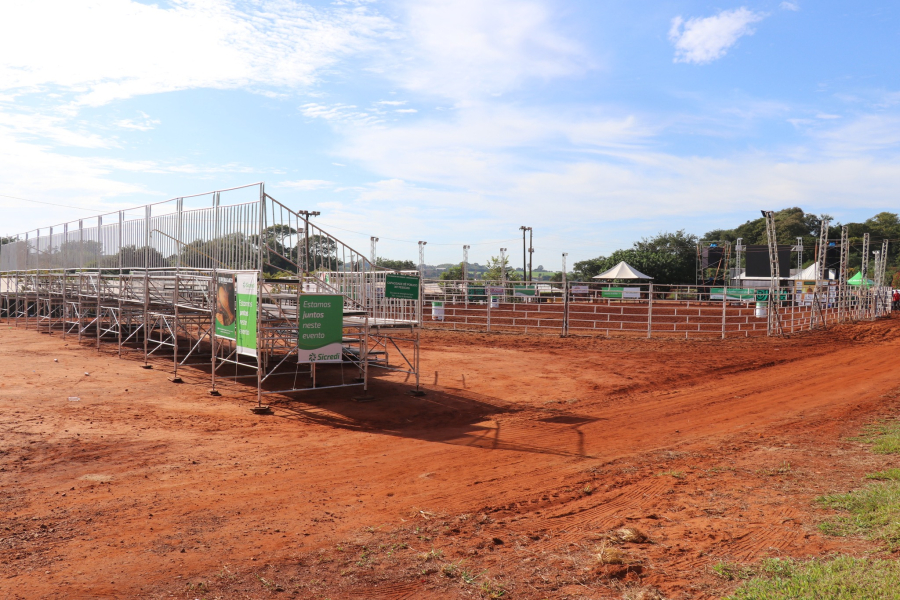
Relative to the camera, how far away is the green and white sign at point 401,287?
11.6 metres

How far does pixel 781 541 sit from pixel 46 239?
28952 mm

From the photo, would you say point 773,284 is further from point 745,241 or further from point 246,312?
point 745,241

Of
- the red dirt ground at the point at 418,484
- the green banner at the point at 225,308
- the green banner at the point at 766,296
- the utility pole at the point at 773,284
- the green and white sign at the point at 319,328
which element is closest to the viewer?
the red dirt ground at the point at 418,484

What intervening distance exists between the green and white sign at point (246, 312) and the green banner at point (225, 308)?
221 mm

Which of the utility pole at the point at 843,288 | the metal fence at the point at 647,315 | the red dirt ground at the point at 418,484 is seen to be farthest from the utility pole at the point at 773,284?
the red dirt ground at the point at 418,484

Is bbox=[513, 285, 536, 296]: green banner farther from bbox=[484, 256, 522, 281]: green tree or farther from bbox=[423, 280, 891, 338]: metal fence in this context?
bbox=[484, 256, 522, 281]: green tree

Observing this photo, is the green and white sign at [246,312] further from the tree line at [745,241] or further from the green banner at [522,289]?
the tree line at [745,241]

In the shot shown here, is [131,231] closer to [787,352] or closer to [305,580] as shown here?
[305,580]

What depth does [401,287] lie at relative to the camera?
38.8ft

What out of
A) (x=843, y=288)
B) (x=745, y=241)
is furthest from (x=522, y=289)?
(x=745, y=241)

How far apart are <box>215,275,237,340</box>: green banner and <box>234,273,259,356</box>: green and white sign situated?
0.73 feet

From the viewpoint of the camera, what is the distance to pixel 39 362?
1563 centimetres

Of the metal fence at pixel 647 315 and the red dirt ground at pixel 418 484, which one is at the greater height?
the metal fence at pixel 647 315

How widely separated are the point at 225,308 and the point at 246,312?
1.03m
